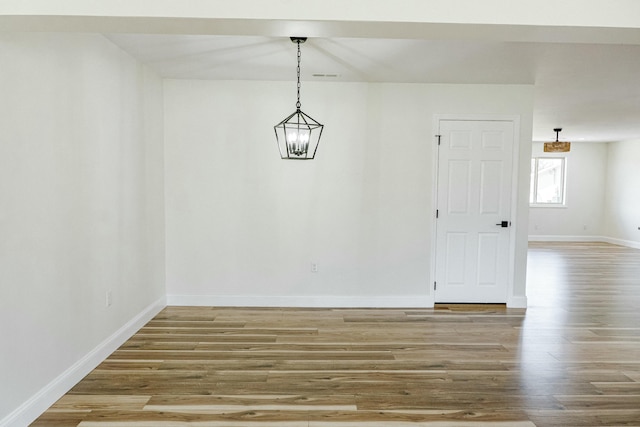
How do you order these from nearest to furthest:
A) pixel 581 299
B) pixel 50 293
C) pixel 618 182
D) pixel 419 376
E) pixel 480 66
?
pixel 50 293 < pixel 419 376 < pixel 480 66 < pixel 581 299 < pixel 618 182

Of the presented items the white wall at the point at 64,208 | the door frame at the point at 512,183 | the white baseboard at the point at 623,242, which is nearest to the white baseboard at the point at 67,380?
the white wall at the point at 64,208

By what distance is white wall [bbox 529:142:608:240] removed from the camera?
997cm

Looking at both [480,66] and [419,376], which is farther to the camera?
[480,66]

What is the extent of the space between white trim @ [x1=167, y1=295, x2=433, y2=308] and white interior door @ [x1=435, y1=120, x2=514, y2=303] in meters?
0.39

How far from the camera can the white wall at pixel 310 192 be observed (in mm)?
4418

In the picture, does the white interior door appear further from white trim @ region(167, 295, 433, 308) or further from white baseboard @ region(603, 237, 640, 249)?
white baseboard @ region(603, 237, 640, 249)

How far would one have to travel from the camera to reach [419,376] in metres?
2.91

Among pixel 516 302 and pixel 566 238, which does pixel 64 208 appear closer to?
pixel 516 302

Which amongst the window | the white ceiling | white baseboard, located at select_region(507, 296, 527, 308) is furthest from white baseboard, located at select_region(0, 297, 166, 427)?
the window

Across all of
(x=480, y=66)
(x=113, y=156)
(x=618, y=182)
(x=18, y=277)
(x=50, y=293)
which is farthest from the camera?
(x=618, y=182)

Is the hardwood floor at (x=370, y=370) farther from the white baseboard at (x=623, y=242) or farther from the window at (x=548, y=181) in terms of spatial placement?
the window at (x=548, y=181)

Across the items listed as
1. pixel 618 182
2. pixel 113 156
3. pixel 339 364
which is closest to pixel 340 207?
pixel 339 364

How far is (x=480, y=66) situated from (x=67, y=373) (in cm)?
413

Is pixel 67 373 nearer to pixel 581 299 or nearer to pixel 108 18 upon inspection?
pixel 108 18
